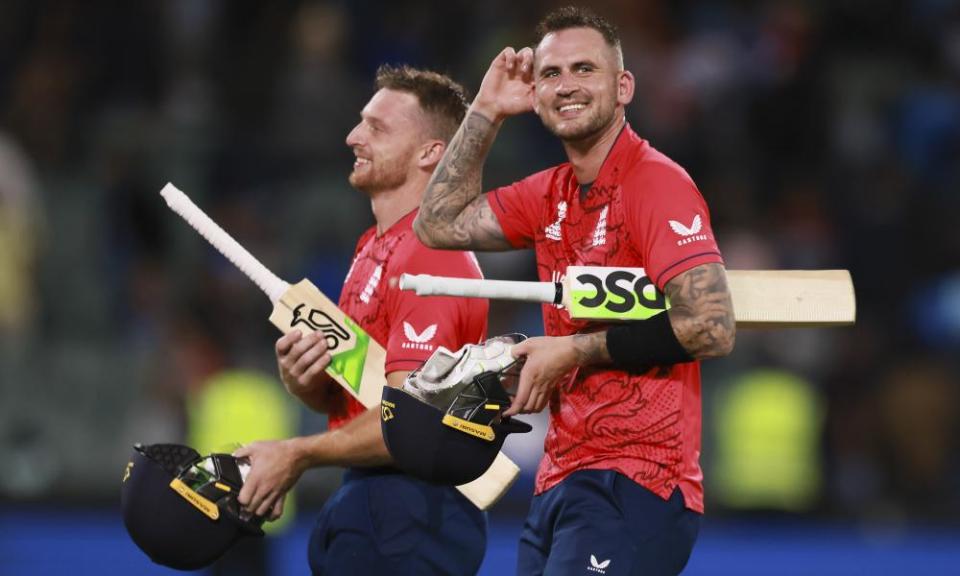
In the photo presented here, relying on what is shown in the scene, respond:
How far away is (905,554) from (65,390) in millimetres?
5336

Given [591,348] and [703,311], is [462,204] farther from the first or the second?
[703,311]

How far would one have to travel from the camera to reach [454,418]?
418cm

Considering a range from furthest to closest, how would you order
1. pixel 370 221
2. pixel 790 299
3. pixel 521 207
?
pixel 370 221, pixel 521 207, pixel 790 299

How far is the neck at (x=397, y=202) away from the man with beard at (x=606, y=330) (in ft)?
2.04

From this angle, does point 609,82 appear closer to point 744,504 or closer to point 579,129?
point 579,129

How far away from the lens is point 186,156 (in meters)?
10.8

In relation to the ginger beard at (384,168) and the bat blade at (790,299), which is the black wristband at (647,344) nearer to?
the bat blade at (790,299)

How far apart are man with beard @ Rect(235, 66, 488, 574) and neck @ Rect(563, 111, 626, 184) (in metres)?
0.66

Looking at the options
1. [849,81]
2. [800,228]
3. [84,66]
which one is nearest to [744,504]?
[800,228]

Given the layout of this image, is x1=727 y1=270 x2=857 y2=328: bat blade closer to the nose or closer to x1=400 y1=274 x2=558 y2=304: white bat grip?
x1=400 y1=274 x2=558 y2=304: white bat grip

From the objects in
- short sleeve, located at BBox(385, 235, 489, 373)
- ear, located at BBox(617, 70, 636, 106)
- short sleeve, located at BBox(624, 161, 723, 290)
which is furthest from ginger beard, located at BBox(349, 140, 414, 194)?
short sleeve, located at BBox(624, 161, 723, 290)

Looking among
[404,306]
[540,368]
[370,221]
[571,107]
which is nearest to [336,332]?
[404,306]

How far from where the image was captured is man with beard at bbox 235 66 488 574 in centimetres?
468

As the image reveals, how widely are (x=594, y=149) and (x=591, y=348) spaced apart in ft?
2.06
